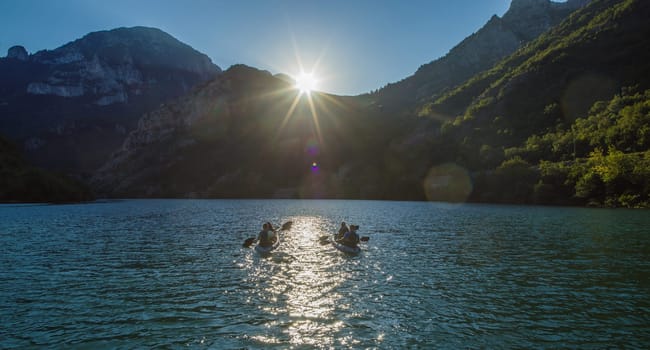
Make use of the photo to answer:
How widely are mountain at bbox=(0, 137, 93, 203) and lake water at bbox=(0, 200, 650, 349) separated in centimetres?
11755

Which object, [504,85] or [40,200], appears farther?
[504,85]

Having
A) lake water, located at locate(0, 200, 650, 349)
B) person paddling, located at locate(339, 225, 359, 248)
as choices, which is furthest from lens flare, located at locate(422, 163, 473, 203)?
person paddling, located at locate(339, 225, 359, 248)

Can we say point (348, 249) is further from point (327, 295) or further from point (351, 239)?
point (327, 295)

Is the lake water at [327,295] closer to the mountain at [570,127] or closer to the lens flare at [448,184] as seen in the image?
the mountain at [570,127]

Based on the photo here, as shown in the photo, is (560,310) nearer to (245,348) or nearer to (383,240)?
(245,348)

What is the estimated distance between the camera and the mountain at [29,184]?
124562 mm

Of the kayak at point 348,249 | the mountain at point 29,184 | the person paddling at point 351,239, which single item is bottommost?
the kayak at point 348,249

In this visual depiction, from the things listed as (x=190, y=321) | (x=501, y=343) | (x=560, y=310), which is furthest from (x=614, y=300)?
(x=190, y=321)

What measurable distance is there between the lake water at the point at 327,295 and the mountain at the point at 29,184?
11755cm

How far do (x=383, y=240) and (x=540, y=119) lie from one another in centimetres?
14954

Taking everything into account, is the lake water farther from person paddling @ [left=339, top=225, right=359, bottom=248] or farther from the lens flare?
the lens flare

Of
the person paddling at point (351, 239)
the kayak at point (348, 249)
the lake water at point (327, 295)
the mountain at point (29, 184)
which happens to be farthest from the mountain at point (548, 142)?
the mountain at point (29, 184)

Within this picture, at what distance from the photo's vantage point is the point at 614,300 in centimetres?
1766

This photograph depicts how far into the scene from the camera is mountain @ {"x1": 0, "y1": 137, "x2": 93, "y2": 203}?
125 metres
